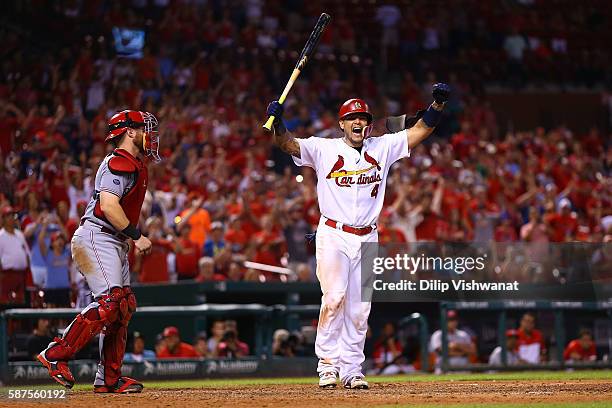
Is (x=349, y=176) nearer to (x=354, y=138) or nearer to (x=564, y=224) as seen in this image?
(x=354, y=138)

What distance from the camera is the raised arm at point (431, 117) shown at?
9.22 meters

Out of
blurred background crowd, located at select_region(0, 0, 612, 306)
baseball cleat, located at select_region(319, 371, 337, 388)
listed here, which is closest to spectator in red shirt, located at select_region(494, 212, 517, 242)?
blurred background crowd, located at select_region(0, 0, 612, 306)

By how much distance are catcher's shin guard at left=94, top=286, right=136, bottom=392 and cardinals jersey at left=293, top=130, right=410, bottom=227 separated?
1.67 meters

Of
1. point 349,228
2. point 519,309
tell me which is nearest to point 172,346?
point 519,309

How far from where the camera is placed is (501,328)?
14164mm

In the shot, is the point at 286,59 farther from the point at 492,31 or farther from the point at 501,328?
the point at 501,328

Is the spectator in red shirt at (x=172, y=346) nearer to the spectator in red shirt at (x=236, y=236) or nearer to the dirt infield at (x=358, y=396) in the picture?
the spectator in red shirt at (x=236, y=236)

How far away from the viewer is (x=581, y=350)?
47.3ft

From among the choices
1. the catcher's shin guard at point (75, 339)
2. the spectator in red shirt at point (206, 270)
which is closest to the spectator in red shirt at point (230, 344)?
the spectator in red shirt at point (206, 270)

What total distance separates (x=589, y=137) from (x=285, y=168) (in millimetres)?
8066

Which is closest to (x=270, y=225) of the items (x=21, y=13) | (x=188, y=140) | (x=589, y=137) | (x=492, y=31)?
(x=188, y=140)

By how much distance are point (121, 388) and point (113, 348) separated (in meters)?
0.31

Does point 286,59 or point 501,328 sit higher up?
point 286,59

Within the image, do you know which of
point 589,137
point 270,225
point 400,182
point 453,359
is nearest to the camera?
point 453,359
